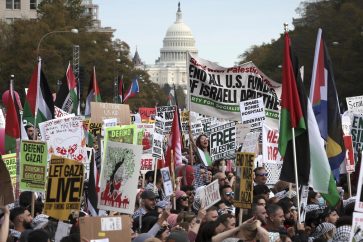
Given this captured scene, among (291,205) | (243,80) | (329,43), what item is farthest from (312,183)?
(329,43)

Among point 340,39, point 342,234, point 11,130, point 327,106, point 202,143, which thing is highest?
point 340,39

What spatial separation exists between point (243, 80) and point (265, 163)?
1283 millimetres

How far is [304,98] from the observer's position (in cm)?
1612

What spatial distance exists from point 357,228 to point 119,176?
13.3 ft

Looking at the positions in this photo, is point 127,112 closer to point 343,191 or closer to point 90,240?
point 343,191

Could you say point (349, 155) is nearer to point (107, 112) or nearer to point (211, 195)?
point (211, 195)

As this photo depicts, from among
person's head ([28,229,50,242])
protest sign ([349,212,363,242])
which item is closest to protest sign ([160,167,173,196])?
person's head ([28,229,50,242])

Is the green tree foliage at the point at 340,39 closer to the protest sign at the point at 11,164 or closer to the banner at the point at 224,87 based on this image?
the banner at the point at 224,87

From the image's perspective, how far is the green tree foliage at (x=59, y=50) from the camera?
86750mm

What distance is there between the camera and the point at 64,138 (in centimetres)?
1947

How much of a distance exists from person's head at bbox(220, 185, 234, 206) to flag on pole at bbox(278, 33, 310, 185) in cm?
176

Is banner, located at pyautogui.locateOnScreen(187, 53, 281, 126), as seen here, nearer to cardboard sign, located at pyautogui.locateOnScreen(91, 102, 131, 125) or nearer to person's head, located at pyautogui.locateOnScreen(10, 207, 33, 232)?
cardboard sign, located at pyautogui.locateOnScreen(91, 102, 131, 125)

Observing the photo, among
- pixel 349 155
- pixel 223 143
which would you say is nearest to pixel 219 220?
pixel 349 155

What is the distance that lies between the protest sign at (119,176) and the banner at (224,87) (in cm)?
531
